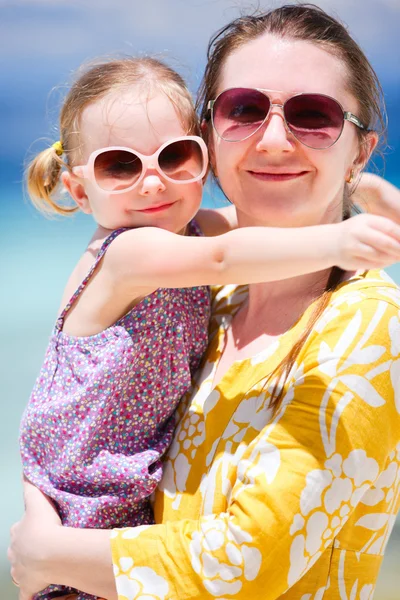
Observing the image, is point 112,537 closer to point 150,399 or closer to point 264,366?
point 150,399

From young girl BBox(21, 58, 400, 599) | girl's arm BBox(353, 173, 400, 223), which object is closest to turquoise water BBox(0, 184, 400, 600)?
girl's arm BBox(353, 173, 400, 223)

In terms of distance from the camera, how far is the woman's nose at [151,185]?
71.2 inches

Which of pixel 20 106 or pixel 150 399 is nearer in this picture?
pixel 150 399

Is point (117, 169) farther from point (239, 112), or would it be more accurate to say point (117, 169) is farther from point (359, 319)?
point (359, 319)

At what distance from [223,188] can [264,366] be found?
45 cm

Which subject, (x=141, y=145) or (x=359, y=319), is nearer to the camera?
(x=359, y=319)

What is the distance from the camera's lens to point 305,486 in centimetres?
143

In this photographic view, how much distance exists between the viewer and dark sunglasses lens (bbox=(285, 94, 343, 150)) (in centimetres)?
171

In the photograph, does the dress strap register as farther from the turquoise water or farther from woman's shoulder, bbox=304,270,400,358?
the turquoise water

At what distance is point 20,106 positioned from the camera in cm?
729

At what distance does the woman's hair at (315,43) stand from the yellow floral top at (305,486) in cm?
20

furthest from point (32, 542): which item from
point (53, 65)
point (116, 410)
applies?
point (53, 65)

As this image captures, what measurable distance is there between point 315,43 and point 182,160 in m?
0.38

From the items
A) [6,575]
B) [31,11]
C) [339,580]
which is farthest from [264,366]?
[31,11]
